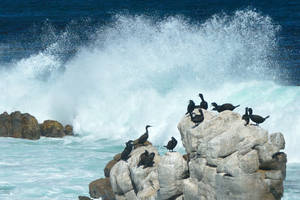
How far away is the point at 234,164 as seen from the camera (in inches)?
799

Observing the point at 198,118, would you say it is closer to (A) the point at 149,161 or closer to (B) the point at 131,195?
(A) the point at 149,161

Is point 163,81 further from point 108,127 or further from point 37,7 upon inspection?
point 37,7

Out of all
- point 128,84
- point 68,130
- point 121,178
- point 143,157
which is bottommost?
point 121,178

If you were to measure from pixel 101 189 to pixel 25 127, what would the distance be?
439 inches

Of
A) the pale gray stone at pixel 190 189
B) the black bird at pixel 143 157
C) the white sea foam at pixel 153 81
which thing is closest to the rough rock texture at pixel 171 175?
the pale gray stone at pixel 190 189

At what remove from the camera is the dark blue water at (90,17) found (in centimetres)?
5944

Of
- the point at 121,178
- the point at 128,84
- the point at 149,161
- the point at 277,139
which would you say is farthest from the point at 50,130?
the point at 277,139

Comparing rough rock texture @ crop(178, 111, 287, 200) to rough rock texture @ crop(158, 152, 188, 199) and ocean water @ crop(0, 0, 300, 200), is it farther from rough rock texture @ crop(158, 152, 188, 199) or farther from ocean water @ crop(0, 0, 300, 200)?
ocean water @ crop(0, 0, 300, 200)

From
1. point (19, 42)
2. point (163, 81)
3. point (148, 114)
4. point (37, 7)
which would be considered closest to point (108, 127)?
point (148, 114)

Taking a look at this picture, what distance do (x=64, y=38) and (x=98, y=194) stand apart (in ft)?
145

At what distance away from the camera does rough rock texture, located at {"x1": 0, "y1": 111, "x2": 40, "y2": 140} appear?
35.4 metres

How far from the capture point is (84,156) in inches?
1260

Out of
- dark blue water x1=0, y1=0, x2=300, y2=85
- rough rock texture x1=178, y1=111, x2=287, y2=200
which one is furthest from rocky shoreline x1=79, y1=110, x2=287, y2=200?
dark blue water x1=0, y1=0, x2=300, y2=85

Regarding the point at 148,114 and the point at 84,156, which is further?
the point at 148,114
